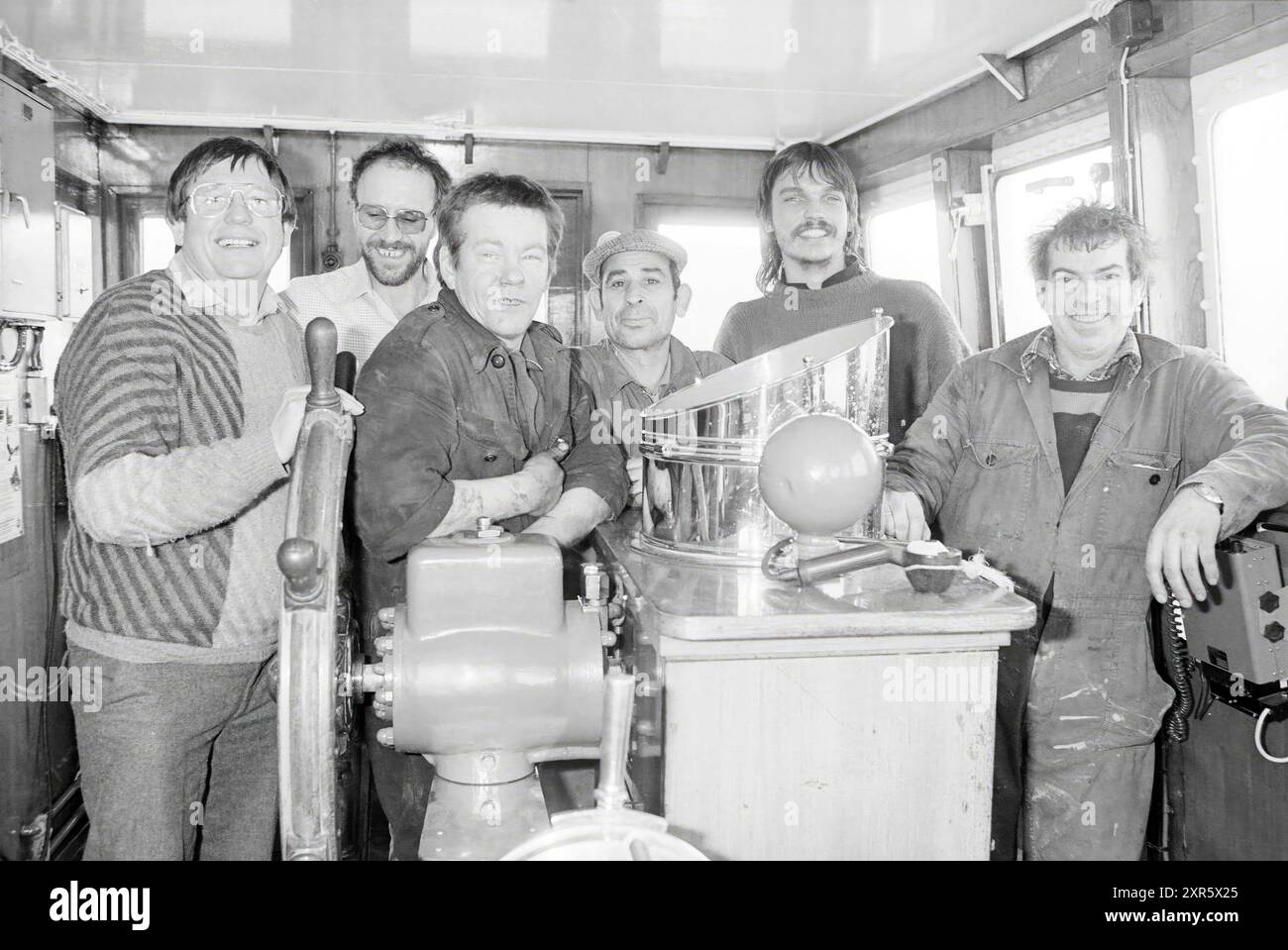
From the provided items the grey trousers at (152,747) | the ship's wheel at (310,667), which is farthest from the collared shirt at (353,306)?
the ship's wheel at (310,667)

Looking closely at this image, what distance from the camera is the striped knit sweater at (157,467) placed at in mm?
1595

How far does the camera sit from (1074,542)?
2367 millimetres

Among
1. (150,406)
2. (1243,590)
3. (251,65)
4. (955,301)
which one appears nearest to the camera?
(150,406)

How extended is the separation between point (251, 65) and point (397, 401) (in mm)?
2468

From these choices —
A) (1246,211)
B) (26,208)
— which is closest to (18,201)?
(26,208)

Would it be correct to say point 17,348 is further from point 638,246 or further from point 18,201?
point 638,246

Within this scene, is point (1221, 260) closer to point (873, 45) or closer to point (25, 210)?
point (873, 45)

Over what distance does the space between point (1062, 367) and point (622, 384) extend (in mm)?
1075

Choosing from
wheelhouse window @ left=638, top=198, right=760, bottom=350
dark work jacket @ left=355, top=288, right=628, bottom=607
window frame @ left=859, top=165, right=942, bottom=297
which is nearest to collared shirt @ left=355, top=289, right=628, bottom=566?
dark work jacket @ left=355, top=288, right=628, bottom=607
